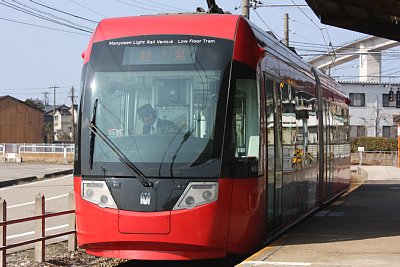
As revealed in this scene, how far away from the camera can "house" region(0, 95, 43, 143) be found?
4235 inches

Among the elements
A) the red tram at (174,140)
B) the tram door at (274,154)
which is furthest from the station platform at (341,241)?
the red tram at (174,140)

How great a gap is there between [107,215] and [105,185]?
41 centimetres

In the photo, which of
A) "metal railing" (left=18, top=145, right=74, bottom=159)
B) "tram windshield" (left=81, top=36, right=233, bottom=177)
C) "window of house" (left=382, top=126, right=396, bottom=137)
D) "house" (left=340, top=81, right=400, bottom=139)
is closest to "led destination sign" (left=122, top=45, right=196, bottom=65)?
"tram windshield" (left=81, top=36, right=233, bottom=177)

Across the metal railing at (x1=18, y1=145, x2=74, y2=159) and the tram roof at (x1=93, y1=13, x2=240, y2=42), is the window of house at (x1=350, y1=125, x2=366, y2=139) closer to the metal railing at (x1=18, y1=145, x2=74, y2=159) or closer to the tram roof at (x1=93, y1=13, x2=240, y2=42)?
the metal railing at (x1=18, y1=145, x2=74, y2=159)

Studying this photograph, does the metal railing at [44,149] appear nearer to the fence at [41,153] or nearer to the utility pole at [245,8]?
the fence at [41,153]

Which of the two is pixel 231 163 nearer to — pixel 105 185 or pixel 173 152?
pixel 173 152

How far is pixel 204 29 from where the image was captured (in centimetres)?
984

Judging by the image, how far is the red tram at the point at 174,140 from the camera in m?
9.12

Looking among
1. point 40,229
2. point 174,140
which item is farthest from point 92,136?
point 40,229

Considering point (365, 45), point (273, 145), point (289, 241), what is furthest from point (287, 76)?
point (365, 45)

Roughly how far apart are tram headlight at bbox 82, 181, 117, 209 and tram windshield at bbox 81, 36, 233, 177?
0.54ft

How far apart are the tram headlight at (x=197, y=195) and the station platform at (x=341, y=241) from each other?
947 mm

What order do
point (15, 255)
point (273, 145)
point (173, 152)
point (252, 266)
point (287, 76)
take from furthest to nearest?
point (15, 255) < point (287, 76) < point (273, 145) < point (173, 152) < point (252, 266)

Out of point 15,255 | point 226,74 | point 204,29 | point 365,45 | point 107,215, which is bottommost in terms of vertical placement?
point 15,255
